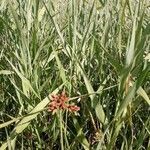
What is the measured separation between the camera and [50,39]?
107 centimetres

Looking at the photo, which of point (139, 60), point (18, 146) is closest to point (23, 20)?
point (18, 146)

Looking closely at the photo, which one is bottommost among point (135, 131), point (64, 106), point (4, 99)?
point (135, 131)

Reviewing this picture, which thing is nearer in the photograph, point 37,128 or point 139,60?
point 139,60

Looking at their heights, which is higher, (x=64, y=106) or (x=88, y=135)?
(x=64, y=106)

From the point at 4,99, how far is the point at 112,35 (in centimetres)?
34

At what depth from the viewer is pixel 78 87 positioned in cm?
97

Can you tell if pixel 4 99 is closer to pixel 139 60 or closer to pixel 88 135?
pixel 88 135

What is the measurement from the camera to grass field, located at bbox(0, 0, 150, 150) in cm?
71

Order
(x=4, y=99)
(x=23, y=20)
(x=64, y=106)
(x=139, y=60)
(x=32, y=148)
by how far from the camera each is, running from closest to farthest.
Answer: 1. (x=64, y=106)
2. (x=139, y=60)
3. (x=32, y=148)
4. (x=4, y=99)
5. (x=23, y=20)

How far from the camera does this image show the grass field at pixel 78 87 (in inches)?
28.1

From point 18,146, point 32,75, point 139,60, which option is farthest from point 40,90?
point 139,60

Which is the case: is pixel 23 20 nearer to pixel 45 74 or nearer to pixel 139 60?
pixel 45 74

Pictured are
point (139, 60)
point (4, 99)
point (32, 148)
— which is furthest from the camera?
point (4, 99)

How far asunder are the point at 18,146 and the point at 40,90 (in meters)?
0.15
